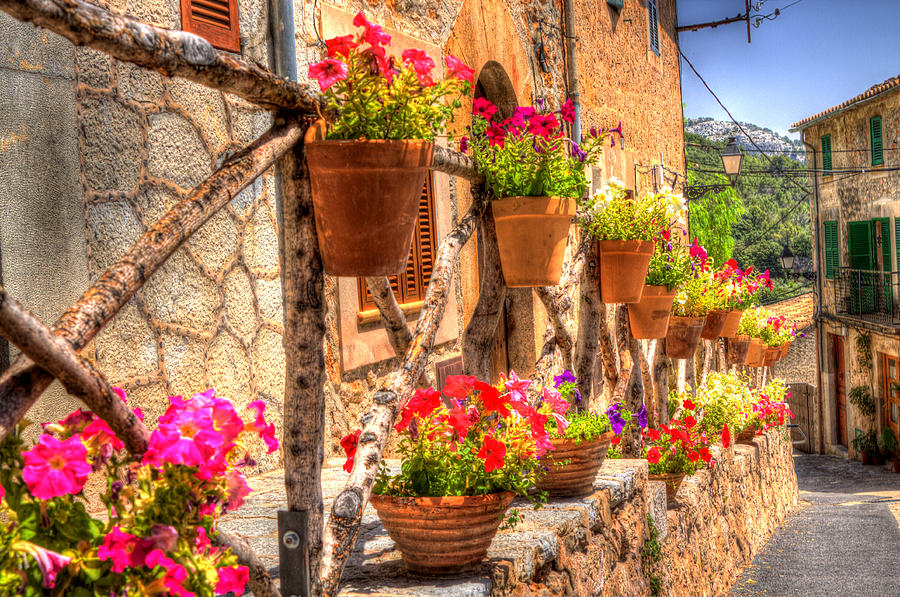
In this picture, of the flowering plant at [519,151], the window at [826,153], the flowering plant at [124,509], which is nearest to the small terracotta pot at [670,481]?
the flowering plant at [519,151]

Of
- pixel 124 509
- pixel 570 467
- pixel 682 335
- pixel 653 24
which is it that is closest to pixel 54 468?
pixel 124 509

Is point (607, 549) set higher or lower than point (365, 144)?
lower

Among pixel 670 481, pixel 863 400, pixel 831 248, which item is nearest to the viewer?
pixel 670 481

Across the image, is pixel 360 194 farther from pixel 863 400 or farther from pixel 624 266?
pixel 863 400

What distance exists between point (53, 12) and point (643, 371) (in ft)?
19.4

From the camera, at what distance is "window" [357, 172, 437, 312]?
189 inches

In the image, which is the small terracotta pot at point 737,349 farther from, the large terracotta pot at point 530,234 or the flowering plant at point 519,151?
the flowering plant at point 519,151

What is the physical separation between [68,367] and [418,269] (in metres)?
3.71

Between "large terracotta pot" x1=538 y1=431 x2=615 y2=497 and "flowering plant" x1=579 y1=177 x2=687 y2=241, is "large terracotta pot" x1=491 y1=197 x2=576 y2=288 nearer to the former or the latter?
"large terracotta pot" x1=538 y1=431 x2=615 y2=497

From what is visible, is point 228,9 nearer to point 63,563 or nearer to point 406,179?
point 406,179

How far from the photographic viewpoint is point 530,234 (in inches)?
135

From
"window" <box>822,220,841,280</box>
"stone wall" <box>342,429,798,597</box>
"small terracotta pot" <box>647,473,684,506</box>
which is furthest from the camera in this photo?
"window" <box>822,220,841,280</box>

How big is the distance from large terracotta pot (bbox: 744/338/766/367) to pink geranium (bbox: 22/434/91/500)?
12.5 meters

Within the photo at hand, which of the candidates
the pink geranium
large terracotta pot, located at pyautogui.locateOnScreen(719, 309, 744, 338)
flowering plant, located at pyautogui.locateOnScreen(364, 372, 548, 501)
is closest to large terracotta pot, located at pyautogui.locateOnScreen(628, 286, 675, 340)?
flowering plant, located at pyautogui.locateOnScreen(364, 372, 548, 501)
